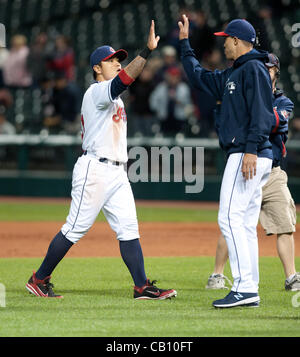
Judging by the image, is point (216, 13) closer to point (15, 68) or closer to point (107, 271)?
point (15, 68)

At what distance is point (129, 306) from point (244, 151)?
1366 mm

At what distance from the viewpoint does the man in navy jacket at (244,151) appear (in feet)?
17.2

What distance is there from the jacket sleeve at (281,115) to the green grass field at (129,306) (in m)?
1.30

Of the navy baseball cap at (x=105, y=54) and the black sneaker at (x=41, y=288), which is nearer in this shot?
the black sneaker at (x=41, y=288)

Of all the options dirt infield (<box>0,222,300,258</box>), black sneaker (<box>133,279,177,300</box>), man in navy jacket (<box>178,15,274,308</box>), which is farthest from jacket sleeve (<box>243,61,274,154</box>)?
dirt infield (<box>0,222,300,258</box>)

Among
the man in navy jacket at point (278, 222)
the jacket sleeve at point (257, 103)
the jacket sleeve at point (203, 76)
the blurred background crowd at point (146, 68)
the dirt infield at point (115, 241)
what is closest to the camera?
the jacket sleeve at point (257, 103)

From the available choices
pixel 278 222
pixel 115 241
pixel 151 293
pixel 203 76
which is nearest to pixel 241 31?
pixel 203 76

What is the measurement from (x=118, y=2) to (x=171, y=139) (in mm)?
8327

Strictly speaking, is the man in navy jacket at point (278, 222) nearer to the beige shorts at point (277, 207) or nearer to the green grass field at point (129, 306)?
the beige shorts at point (277, 207)

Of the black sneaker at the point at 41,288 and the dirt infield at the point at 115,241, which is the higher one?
the black sneaker at the point at 41,288

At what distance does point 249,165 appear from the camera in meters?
5.22

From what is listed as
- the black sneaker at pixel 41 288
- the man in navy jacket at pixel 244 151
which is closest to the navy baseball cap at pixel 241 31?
the man in navy jacket at pixel 244 151

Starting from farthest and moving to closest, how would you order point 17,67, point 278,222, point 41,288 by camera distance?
point 17,67, point 278,222, point 41,288

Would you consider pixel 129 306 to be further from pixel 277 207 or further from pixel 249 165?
pixel 277 207
